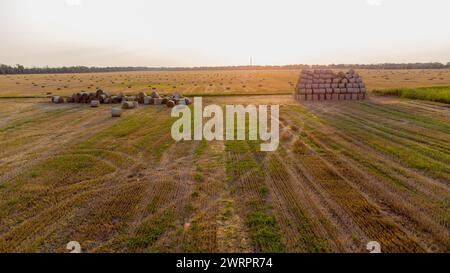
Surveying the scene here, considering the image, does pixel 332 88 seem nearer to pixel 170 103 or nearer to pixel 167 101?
pixel 170 103

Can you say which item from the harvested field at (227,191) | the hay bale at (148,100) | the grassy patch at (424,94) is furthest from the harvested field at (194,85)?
the harvested field at (227,191)

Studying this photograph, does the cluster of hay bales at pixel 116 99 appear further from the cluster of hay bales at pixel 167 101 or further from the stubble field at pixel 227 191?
the stubble field at pixel 227 191

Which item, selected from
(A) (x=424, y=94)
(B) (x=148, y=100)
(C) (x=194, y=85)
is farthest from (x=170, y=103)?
(C) (x=194, y=85)

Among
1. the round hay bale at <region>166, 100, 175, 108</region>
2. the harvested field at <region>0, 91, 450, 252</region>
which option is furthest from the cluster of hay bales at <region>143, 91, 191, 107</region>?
the harvested field at <region>0, 91, 450, 252</region>

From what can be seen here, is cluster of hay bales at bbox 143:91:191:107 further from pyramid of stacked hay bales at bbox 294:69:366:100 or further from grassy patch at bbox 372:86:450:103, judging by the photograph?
grassy patch at bbox 372:86:450:103

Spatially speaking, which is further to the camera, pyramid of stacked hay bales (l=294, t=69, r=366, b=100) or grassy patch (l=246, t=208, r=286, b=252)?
pyramid of stacked hay bales (l=294, t=69, r=366, b=100)

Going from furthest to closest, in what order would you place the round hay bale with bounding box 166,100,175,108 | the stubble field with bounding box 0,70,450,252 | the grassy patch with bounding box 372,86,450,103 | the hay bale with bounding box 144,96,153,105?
the hay bale with bounding box 144,96,153,105 → the round hay bale with bounding box 166,100,175,108 → the grassy patch with bounding box 372,86,450,103 → the stubble field with bounding box 0,70,450,252
